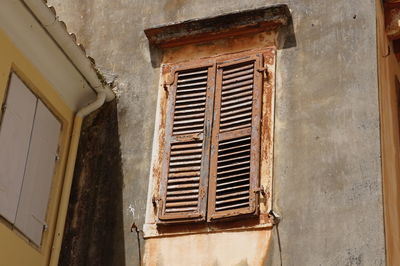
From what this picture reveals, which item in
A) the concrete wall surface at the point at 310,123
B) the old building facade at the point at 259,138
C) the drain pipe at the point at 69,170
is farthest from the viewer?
the drain pipe at the point at 69,170

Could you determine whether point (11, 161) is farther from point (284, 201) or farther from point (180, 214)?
point (284, 201)

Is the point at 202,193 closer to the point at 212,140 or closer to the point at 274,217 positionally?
the point at 212,140

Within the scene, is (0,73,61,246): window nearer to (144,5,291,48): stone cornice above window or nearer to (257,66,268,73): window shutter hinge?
(144,5,291,48): stone cornice above window

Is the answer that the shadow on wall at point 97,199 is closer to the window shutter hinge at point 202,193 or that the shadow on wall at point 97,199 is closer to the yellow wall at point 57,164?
the yellow wall at point 57,164

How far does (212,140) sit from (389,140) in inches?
63.8

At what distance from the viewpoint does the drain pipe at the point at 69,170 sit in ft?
30.1

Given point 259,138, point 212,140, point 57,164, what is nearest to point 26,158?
point 57,164

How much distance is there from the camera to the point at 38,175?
9.09 meters

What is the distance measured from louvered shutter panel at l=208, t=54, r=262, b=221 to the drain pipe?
131cm

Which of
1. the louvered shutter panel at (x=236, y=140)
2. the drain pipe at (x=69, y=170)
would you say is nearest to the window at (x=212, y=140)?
the louvered shutter panel at (x=236, y=140)

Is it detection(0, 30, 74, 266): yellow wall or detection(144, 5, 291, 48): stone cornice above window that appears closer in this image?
detection(0, 30, 74, 266): yellow wall

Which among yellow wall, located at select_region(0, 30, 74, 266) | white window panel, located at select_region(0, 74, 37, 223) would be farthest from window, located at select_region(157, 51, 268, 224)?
white window panel, located at select_region(0, 74, 37, 223)

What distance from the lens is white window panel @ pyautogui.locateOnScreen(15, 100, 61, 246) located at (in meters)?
8.80

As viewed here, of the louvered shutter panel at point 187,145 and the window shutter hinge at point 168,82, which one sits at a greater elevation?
the window shutter hinge at point 168,82
